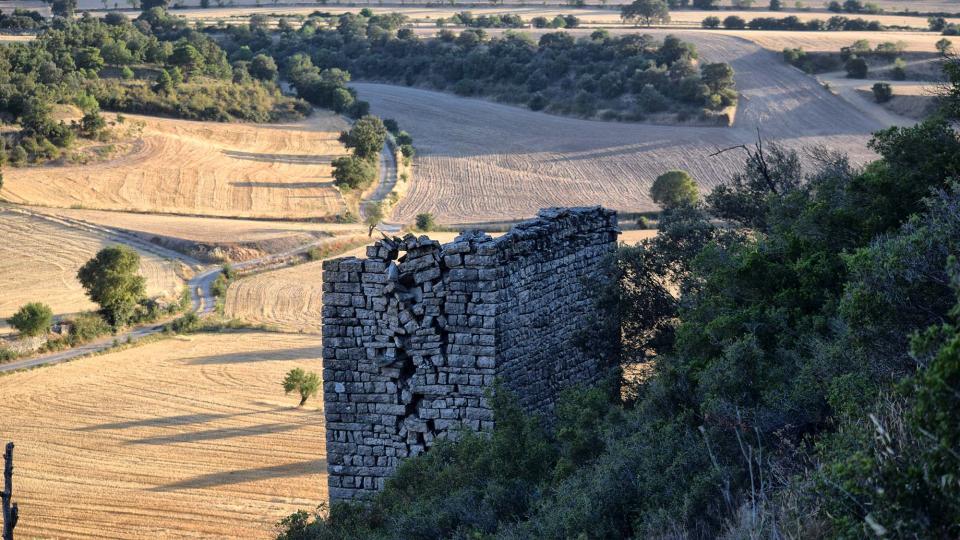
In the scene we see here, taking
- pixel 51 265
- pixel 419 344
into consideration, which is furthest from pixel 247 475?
pixel 51 265

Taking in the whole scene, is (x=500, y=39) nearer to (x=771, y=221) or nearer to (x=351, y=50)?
(x=351, y=50)

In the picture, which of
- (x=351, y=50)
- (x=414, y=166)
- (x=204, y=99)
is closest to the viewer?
(x=414, y=166)

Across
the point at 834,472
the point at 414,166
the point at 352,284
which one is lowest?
the point at 414,166

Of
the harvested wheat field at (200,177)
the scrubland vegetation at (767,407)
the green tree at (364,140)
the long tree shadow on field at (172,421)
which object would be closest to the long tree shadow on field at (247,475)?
the long tree shadow on field at (172,421)

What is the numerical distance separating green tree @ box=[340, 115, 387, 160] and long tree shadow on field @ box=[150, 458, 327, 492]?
3967 centimetres

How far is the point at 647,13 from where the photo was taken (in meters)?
107

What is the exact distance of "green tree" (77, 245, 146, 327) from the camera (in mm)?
37188

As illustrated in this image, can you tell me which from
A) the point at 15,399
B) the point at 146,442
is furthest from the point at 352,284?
the point at 15,399

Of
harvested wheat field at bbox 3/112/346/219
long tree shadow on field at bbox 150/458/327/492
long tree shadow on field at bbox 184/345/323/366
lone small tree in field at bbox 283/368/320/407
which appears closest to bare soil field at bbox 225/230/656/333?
long tree shadow on field at bbox 184/345/323/366

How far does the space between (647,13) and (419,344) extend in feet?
327

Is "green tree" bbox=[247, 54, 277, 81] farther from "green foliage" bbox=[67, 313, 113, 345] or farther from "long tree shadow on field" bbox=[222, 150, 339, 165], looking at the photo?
"green foliage" bbox=[67, 313, 113, 345]

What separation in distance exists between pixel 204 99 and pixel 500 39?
93.4 ft

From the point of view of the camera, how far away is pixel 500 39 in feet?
305

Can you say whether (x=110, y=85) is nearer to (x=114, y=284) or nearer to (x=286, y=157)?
(x=286, y=157)
